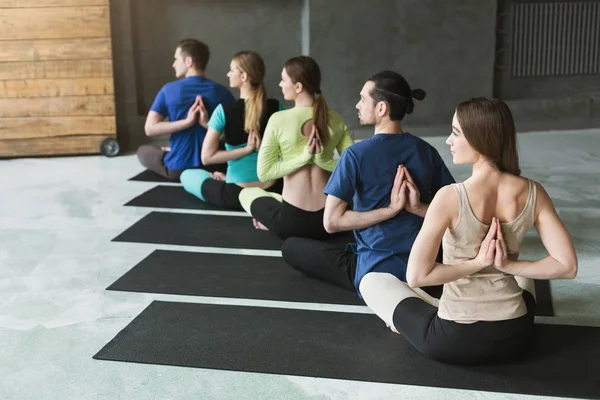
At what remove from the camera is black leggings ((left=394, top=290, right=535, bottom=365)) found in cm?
239

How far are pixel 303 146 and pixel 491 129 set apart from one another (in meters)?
1.59

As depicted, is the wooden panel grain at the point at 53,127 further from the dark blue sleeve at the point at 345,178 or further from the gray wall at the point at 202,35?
the dark blue sleeve at the point at 345,178

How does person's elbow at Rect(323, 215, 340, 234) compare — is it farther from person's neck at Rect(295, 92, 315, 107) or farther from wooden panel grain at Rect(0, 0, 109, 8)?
wooden panel grain at Rect(0, 0, 109, 8)

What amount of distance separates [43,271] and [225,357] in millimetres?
1366

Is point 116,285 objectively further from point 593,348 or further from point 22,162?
point 22,162

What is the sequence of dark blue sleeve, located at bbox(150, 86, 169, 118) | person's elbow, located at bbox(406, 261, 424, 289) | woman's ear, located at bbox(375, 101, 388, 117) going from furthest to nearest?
dark blue sleeve, located at bbox(150, 86, 169, 118), woman's ear, located at bbox(375, 101, 388, 117), person's elbow, located at bbox(406, 261, 424, 289)

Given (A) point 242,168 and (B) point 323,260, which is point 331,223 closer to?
(B) point 323,260

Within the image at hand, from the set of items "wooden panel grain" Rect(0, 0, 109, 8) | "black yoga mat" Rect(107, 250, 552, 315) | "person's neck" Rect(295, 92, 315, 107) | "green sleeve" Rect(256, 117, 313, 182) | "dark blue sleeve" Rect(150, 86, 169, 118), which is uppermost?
"wooden panel grain" Rect(0, 0, 109, 8)

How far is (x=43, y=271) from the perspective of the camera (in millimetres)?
3598

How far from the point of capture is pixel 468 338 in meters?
2.40

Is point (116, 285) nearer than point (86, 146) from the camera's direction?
Yes

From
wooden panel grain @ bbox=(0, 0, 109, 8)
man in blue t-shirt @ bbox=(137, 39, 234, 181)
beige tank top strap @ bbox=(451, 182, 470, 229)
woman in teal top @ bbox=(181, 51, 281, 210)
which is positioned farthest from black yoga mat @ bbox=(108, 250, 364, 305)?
wooden panel grain @ bbox=(0, 0, 109, 8)

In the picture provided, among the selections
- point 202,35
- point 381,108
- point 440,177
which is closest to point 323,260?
point 440,177

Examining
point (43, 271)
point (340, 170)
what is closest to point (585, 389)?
point (340, 170)
